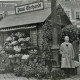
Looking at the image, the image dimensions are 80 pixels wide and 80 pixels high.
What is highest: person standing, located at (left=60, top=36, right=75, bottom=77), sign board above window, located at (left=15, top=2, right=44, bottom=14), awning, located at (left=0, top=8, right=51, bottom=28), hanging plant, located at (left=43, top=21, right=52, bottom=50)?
sign board above window, located at (left=15, top=2, right=44, bottom=14)

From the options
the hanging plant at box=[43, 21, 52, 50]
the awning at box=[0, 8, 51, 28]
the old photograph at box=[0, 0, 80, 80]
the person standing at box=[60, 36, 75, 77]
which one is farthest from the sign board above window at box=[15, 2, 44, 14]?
the person standing at box=[60, 36, 75, 77]

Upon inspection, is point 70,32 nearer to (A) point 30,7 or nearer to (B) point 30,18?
(B) point 30,18

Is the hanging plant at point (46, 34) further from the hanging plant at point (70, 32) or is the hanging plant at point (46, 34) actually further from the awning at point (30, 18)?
the hanging plant at point (70, 32)

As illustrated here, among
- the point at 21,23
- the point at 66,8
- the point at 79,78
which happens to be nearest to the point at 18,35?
the point at 21,23

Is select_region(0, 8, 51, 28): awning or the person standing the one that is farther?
select_region(0, 8, 51, 28): awning

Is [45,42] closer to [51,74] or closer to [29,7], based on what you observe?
[51,74]

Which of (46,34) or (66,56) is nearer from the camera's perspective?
(66,56)

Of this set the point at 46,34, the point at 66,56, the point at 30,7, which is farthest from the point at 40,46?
the point at 30,7

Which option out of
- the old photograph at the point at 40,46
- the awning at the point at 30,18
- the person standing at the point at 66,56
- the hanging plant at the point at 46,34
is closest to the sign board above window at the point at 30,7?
the old photograph at the point at 40,46

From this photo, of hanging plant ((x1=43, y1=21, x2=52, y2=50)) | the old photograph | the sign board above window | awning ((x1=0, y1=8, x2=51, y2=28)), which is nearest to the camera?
the old photograph

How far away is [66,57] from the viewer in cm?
971

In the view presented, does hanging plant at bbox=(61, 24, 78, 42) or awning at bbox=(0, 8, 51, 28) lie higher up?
awning at bbox=(0, 8, 51, 28)

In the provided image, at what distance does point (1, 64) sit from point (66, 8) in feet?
83.9

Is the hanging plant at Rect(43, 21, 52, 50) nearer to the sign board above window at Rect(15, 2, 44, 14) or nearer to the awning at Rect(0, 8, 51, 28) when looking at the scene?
the awning at Rect(0, 8, 51, 28)
